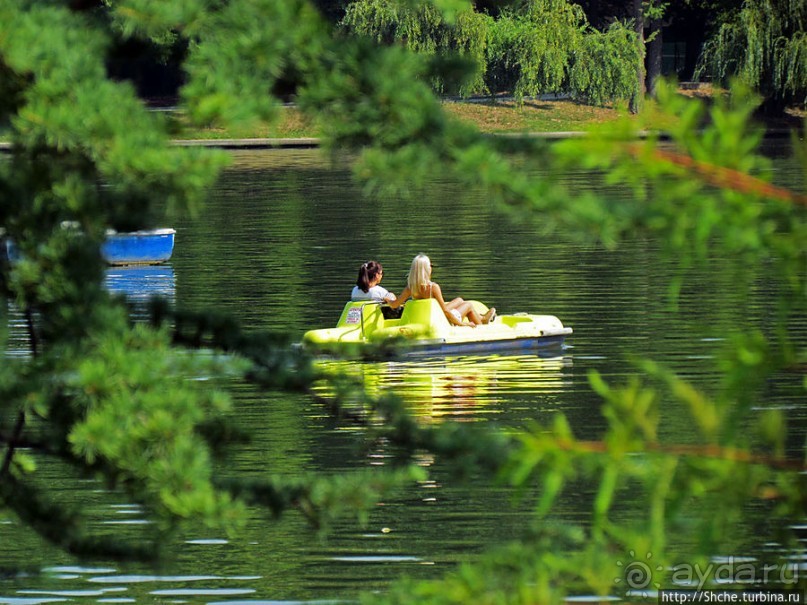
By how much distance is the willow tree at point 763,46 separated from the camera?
2259 inches

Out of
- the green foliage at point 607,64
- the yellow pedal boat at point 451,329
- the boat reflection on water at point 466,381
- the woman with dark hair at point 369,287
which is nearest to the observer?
the boat reflection on water at point 466,381

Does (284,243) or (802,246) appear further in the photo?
(284,243)

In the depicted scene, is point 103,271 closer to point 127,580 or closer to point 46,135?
point 46,135

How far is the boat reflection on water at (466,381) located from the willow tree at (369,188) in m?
9.76

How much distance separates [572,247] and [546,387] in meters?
13.5

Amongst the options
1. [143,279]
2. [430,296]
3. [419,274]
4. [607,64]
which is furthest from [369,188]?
[607,64]

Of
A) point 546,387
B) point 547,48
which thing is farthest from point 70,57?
point 547,48

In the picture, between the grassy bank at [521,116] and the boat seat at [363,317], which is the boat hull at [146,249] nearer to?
the boat seat at [363,317]

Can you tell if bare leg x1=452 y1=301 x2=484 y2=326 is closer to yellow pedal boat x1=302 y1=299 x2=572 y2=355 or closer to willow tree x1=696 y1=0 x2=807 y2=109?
yellow pedal boat x1=302 y1=299 x2=572 y2=355

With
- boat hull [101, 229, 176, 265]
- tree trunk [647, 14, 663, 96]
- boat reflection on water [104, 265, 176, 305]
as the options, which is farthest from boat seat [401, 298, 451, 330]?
tree trunk [647, 14, 663, 96]

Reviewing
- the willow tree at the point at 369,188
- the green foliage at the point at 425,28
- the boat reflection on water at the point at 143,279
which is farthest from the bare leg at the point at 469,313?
the green foliage at the point at 425,28

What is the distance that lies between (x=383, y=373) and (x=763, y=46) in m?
43.8

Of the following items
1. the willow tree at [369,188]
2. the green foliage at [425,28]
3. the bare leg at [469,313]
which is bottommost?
the bare leg at [469,313]

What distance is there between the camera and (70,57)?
13.5ft
